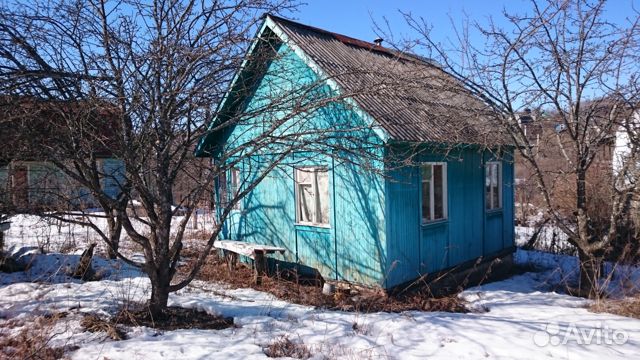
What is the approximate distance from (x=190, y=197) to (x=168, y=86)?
1.52 m

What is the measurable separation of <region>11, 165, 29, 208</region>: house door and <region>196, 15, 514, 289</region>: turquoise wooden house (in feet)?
8.89

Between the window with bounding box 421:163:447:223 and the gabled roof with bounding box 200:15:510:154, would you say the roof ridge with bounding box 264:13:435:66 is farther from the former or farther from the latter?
the window with bounding box 421:163:447:223

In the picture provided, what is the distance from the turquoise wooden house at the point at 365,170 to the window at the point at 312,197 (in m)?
0.02

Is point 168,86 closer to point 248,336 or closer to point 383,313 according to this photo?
point 248,336

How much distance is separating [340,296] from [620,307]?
14.2 ft

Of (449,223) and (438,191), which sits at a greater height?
(438,191)

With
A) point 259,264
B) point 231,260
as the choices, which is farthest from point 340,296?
point 231,260

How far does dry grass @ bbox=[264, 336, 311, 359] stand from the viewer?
463 cm

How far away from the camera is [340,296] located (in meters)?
7.63

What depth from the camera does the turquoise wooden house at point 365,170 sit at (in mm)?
7254

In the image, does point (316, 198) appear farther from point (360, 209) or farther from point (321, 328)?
point (321, 328)

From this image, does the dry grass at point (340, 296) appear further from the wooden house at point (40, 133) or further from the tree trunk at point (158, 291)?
the wooden house at point (40, 133)

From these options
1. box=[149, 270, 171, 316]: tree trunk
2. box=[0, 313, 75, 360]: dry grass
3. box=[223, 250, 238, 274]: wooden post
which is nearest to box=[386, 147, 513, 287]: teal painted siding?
box=[149, 270, 171, 316]: tree trunk

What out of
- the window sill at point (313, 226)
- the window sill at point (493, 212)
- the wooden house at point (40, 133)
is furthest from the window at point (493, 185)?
the wooden house at point (40, 133)
